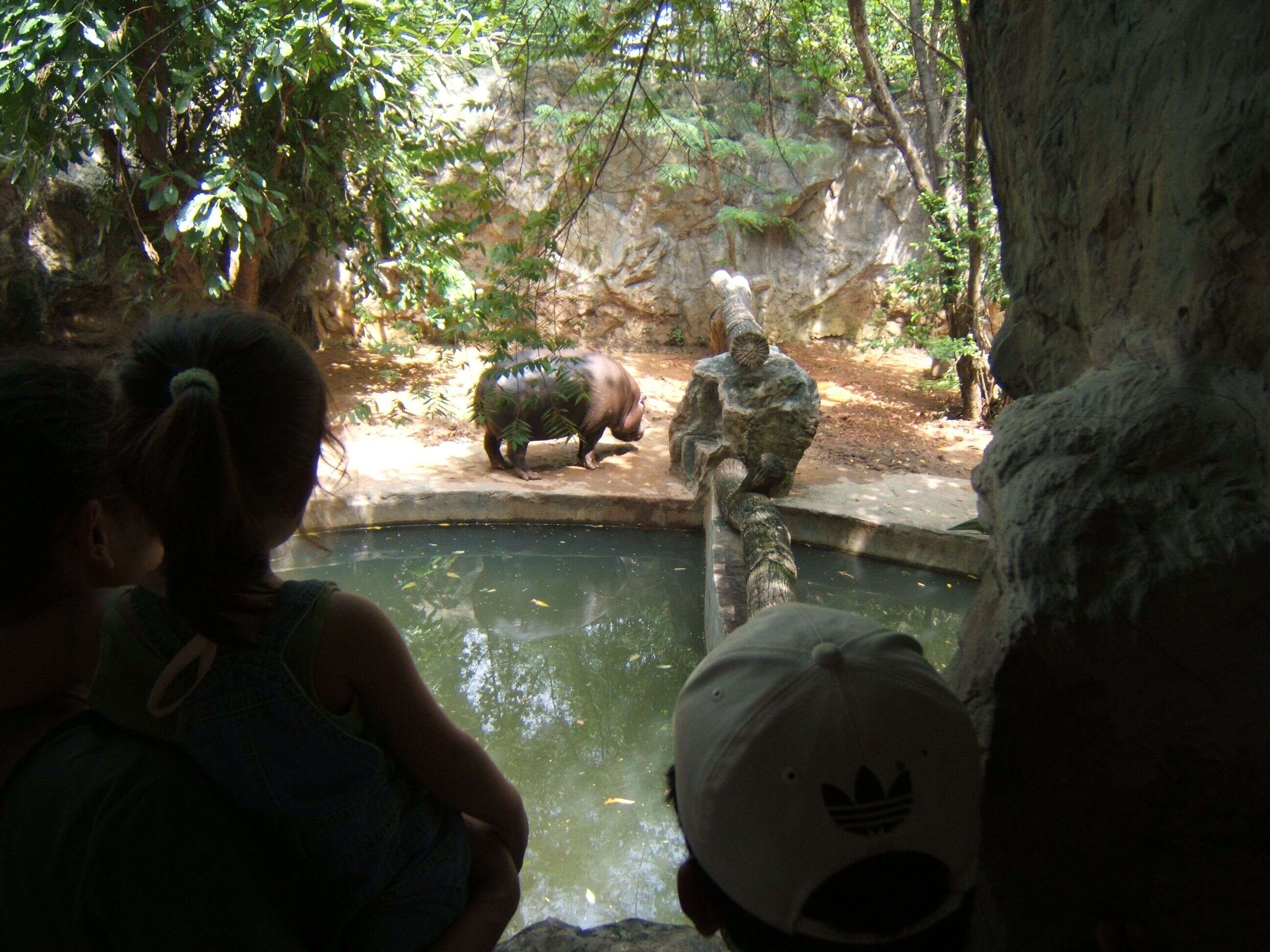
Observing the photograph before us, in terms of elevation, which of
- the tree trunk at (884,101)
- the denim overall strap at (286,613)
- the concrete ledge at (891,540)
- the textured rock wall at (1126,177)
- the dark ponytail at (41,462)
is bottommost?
the concrete ledge at (891,540)

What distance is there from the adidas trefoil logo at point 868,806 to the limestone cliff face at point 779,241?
42.2ft

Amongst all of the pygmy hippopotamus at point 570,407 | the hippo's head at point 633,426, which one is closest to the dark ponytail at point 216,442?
the pygmy hippopotamus at point 570,407

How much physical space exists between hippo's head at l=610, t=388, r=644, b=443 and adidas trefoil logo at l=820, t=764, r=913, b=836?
7.68m

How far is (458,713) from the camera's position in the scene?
423 cm

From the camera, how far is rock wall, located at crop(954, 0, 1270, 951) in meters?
1.09

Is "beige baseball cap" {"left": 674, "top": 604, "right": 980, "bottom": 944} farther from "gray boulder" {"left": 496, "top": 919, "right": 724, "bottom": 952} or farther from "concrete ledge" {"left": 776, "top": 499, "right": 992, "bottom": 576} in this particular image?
"concrete ledge" {"left": 776, "top": 499, "right": 992, "bottom": 576}

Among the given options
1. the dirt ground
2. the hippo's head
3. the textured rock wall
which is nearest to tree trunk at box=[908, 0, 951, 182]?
the dirt ground

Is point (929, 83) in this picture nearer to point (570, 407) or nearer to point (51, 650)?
point (570, 407)

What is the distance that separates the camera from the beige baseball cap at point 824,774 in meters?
0.84

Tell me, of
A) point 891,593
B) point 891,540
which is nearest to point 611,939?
point 891,593

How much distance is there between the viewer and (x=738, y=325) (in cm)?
731

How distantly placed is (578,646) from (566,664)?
0.23 meters

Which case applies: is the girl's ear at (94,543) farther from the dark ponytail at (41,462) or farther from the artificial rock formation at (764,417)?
the artificial rock formation at (764,417)

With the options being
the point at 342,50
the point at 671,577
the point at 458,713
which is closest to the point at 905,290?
the point at 671,577
